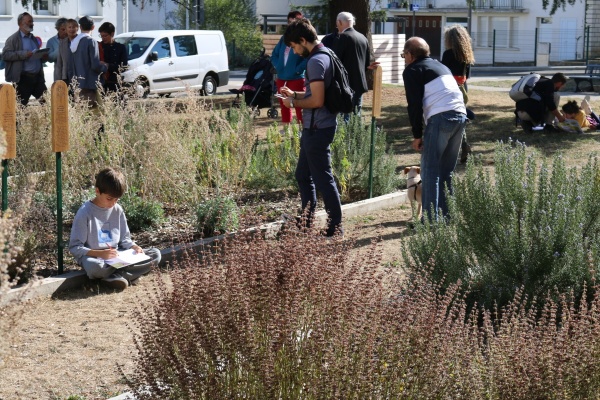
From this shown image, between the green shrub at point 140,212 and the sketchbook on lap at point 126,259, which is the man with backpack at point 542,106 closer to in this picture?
the green shrub at point 140,212

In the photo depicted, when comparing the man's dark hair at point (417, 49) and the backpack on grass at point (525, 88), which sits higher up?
the man's dark hair at point (417, 49)

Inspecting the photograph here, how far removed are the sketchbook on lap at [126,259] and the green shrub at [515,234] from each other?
206 centimetres

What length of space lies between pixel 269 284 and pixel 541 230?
2.38 meters

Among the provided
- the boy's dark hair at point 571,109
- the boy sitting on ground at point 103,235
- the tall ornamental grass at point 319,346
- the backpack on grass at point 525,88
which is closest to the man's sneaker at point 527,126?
the backpack on grass at point 525,88

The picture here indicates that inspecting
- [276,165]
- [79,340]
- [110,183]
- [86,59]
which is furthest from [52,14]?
[79,340]

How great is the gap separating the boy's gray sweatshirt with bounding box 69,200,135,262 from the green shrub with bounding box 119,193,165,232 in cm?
147

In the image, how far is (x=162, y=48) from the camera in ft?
88.5

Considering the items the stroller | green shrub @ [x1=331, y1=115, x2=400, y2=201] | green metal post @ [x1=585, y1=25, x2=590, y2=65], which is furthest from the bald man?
green metal post @ [x1=585, y1=25, x2=590, y2=65]

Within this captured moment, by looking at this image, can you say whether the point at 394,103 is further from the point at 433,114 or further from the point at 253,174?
the point at 433,114

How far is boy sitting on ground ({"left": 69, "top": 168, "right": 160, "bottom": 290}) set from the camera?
7.15 meters

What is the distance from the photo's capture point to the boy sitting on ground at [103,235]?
23.5ft

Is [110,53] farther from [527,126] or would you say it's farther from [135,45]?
[135,45]

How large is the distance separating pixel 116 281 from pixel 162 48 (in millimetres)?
20453

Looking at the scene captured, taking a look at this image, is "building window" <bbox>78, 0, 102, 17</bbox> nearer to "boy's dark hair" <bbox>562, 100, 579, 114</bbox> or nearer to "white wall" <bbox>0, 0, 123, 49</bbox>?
"white wall" <bbox>0, 0, 123, 49</bbox>
